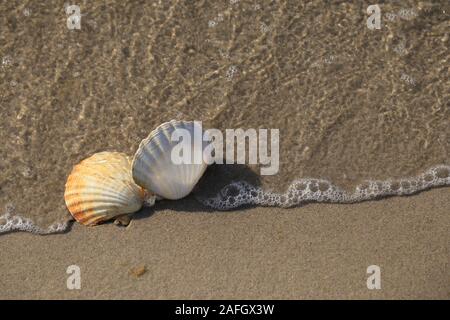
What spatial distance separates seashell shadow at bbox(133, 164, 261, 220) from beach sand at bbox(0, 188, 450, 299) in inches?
0.5

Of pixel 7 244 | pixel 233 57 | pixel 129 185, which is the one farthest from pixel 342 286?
pixel 7 244

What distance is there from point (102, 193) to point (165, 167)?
380mm

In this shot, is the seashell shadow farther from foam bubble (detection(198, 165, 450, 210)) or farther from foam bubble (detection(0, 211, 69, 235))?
foam bubble (detection(0, 211, 69, 235))

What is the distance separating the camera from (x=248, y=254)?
3.03m

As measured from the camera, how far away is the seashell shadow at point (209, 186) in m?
3.20

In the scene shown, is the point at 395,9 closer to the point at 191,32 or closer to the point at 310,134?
the point at 310,134

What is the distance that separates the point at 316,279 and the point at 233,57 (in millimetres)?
1511

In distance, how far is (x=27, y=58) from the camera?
145 inches

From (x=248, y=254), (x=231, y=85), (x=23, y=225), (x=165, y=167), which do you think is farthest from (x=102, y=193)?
(x=231, y=85)

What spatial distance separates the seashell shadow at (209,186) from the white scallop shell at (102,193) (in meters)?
0.10

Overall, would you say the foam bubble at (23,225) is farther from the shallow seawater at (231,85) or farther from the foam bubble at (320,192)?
the foam bubble at (320,192)

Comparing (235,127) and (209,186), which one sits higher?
(235,127)

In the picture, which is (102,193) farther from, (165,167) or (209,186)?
(209,186)

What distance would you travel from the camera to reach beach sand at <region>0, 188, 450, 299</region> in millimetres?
2936
